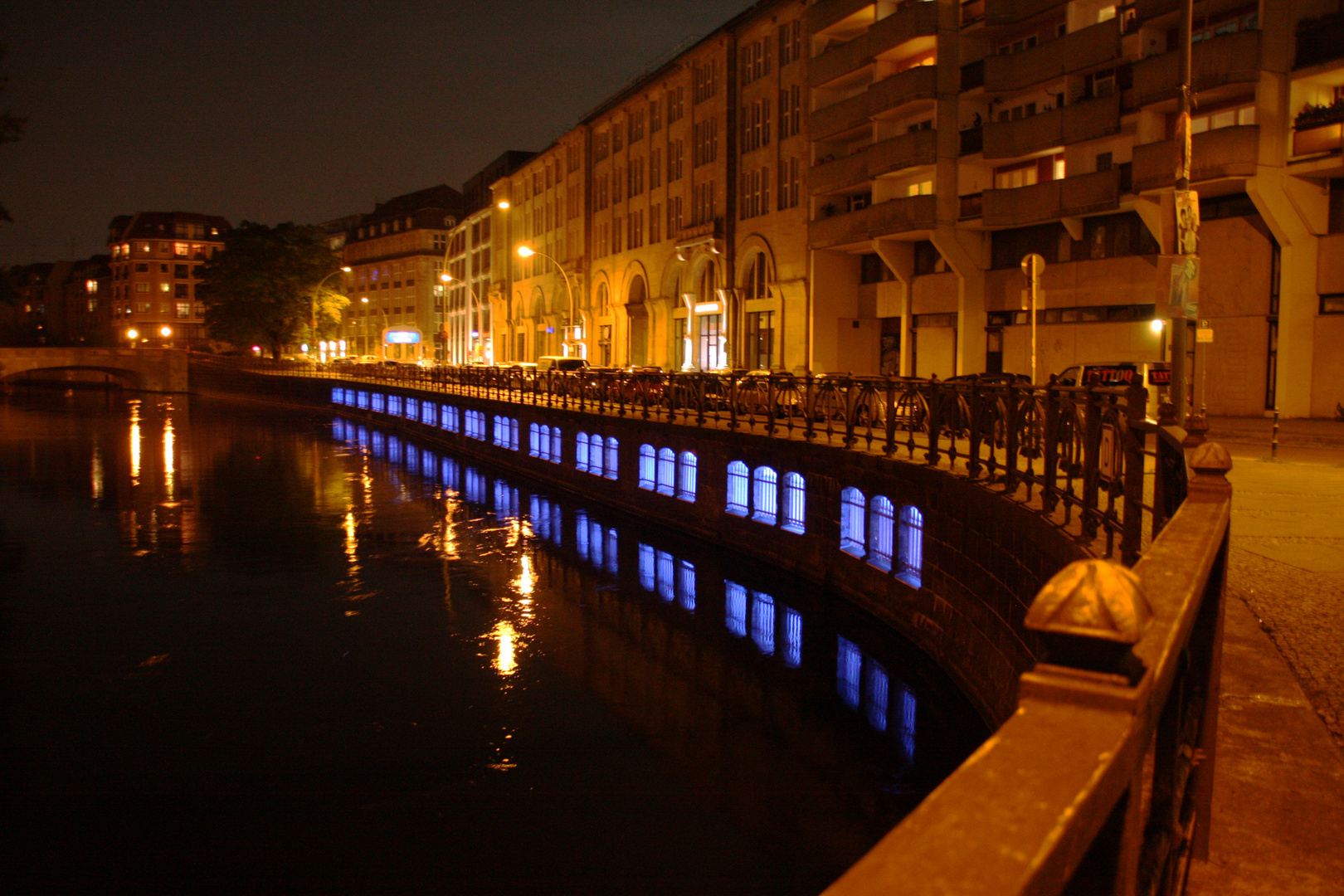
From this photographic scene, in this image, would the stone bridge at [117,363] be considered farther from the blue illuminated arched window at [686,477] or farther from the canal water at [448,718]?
the blue illuminated arched window at [686,477]

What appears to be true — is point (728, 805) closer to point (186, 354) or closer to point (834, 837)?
point (834, 837)

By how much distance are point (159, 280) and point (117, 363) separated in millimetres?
51948

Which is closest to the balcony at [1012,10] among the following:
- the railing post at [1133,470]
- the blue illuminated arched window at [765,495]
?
the blue illuminated arched window at [765,495]

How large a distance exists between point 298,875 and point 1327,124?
90.0ft

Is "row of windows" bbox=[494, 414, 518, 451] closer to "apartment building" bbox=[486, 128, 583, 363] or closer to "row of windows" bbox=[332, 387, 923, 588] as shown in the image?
"row of windows" bbox=[332, 387, 923, 588]

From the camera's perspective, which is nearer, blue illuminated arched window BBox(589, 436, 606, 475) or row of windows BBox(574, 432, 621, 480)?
row of windows BBox(574, 432, 621, 480)

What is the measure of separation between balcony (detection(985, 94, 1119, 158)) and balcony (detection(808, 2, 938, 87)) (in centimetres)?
423

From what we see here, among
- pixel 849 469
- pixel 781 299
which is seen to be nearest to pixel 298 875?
pixel 849 469

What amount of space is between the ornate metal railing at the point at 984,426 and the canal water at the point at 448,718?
9.52 feet

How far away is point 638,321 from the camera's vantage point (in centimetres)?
6041

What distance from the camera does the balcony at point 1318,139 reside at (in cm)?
2545

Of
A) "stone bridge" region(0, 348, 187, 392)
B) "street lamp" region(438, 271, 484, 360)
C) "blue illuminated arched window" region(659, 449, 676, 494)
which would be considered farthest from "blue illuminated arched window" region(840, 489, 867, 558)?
"stone bridge" region(0, 348, 187, 392)

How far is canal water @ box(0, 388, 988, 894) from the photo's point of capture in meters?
10.1

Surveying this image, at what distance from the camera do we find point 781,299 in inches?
1764
